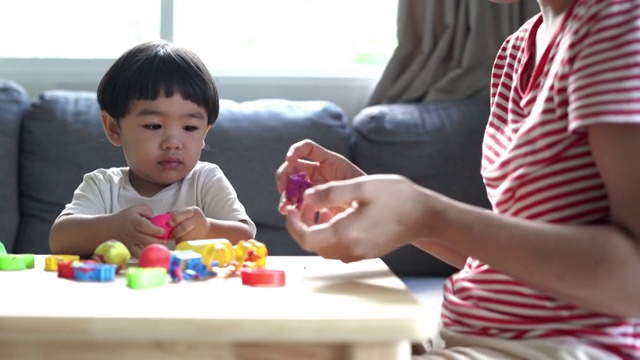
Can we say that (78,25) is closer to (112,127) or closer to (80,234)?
(112,127)

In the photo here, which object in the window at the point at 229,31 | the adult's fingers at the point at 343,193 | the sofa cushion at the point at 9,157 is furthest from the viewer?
the window at the point at 229,31

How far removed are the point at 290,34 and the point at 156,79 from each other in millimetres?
1690

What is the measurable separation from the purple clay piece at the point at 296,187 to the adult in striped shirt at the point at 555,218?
73mm

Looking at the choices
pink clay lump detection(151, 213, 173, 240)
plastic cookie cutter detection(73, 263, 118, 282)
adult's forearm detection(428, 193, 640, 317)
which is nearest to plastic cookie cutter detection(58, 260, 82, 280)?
plastic cookie cutter detection(73, 263, 118, 282)

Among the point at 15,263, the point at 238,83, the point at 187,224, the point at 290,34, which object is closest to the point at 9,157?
the point at 238,83

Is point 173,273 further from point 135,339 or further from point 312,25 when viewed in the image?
point 312,25

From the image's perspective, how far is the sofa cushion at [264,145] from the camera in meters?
2.63

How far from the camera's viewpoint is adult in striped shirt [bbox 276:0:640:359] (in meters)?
0.91

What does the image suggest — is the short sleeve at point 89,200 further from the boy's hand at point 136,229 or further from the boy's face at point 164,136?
the boy's hand at point 136,229

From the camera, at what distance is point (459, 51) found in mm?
3014


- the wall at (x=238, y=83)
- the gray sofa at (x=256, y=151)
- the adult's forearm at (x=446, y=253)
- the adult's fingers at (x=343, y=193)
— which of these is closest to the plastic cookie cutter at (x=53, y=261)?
the adult's fingers at (x=343, y=193)

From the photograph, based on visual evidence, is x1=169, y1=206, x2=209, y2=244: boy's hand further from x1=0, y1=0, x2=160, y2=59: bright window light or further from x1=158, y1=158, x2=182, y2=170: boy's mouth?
x1=0, y1=0, x2=160, y2=59: bright window light

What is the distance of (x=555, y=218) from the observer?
986 millimetres

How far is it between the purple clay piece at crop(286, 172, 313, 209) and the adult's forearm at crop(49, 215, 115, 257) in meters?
0.32
